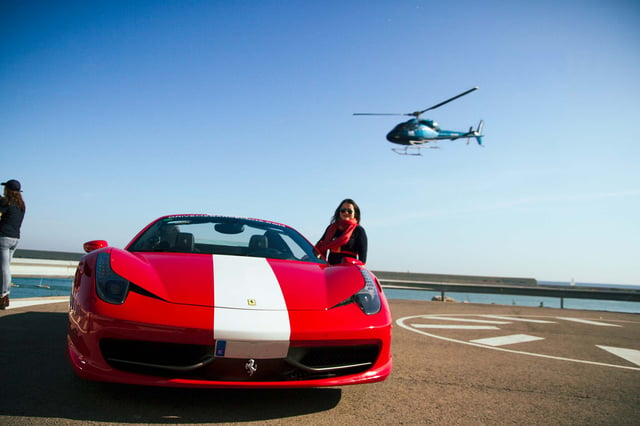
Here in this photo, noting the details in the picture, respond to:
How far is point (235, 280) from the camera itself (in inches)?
102

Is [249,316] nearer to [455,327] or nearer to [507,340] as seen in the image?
[507,340]

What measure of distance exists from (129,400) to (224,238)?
1541 millimetres

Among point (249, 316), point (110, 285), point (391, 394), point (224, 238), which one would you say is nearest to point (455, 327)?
point (391, 394)

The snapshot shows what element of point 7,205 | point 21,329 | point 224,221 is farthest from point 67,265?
point 224,221

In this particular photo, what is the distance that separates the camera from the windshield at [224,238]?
133 inches

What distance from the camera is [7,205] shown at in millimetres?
5586

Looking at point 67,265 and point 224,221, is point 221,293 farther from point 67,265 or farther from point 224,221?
point 67,265

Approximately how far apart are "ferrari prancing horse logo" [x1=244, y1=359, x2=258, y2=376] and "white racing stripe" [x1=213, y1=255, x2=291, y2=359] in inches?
1.2

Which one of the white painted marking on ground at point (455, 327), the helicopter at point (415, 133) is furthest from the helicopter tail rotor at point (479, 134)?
the white painted marking on ground at point (455, 327)

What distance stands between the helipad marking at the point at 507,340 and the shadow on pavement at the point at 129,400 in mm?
3314

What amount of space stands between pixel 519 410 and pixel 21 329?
4661 millimetres

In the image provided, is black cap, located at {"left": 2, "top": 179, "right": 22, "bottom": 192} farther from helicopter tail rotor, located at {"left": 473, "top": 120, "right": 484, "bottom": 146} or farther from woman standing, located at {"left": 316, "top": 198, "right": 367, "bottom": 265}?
helicopter tail rotor, located at {"left": 473, "top": 120, "right": 484, "bottom": 146}

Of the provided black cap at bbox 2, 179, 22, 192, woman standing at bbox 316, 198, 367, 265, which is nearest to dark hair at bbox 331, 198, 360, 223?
woman standing at bbox 316, 198, 367, 265

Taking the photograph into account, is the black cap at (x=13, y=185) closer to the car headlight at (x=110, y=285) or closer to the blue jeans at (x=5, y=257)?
the blue jeans at (x=5, y=257)
